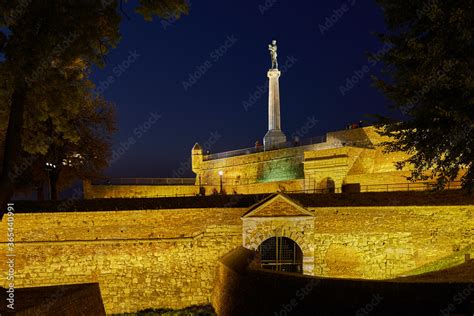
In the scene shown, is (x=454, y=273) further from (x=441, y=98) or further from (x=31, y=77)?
(x=31, y=77)

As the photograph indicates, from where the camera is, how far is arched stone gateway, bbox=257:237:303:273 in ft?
64.2

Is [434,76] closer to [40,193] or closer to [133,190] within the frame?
[40,193]

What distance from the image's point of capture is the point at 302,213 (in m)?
19.3

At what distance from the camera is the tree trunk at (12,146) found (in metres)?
11.1

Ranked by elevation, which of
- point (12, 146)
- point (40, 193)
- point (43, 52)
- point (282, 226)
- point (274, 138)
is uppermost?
point (274, 138)

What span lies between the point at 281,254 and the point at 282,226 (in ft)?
4.46

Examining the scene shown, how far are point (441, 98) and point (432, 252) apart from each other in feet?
32.4

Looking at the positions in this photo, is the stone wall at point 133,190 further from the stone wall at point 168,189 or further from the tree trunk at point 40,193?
the tree trunk at point 40,193

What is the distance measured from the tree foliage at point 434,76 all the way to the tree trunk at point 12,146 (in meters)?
10.0

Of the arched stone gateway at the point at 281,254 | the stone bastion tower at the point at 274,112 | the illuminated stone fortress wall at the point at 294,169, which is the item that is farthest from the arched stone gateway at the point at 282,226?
the stone bastion tower at the point at 274,112

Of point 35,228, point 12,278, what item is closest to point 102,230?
point 35,228

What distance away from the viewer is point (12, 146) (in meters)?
11.4

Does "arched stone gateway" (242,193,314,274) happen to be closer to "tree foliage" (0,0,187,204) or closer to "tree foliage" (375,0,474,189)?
"tree foliage" (375,0,474,189)

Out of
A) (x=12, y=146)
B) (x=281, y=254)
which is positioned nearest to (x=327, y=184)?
(x=281, y=254)
